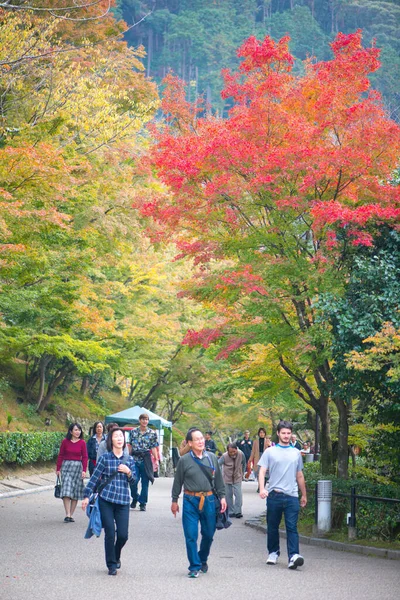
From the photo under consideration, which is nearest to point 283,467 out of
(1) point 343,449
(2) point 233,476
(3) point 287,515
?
(3) point 287,515

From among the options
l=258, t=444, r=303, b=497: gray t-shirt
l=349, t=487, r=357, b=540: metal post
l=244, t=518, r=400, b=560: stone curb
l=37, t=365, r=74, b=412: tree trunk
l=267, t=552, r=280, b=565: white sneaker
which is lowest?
l=244, t=518, r=400, b=560: stone curb

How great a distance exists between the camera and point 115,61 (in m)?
22.6

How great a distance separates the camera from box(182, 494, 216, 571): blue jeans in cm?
859

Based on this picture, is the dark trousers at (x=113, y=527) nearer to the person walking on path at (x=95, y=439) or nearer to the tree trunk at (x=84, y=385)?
the person walking on path at (x=95, y=439)

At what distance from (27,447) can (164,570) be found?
16273mm

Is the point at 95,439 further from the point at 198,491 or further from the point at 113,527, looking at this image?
the point at 198,491

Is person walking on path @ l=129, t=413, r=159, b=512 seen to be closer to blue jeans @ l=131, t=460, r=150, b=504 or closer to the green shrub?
blue jeans @ l=131, t=460, r=150, b=504

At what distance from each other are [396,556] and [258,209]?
677 centimetres

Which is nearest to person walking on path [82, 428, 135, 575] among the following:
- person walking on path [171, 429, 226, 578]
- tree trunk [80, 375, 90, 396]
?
person walking on path [171, 429, 226, 578]

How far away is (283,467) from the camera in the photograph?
9.41 m

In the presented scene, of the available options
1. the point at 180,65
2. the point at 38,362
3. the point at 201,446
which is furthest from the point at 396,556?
the point at 180,65

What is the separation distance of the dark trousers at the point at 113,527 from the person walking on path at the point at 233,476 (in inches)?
312

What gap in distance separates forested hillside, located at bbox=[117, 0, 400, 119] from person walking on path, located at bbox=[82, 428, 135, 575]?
123710mm

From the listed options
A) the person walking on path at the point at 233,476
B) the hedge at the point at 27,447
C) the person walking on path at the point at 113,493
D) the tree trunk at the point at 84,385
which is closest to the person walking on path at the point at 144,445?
the person walking on path at the point at 233,476
